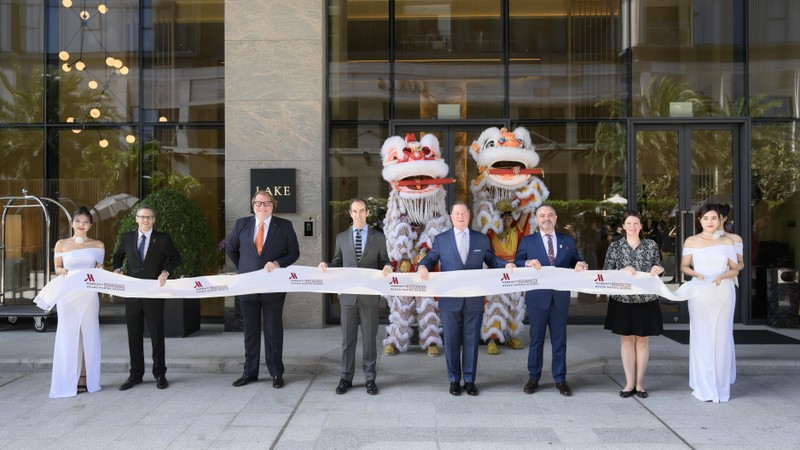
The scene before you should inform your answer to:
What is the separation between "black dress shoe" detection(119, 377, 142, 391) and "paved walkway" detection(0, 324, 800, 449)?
0.34 ft

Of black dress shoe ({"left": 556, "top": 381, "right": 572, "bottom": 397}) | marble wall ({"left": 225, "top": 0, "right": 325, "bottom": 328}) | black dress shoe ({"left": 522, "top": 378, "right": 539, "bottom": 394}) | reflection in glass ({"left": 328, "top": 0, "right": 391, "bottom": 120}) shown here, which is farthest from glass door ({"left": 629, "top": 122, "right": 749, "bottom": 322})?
marble wall ({"left": 225, "top": 0, "right": 325, "bottom": 328})

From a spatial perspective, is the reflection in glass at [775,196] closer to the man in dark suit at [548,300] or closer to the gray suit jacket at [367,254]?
the man in dark suit at [548,300]

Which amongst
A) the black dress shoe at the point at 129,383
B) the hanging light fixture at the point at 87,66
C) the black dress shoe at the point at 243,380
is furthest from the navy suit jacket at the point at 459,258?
the hanging light fixture at the point at 87,66

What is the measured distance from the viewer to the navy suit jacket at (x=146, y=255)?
23.9ft

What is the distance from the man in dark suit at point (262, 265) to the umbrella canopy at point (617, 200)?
584 cm

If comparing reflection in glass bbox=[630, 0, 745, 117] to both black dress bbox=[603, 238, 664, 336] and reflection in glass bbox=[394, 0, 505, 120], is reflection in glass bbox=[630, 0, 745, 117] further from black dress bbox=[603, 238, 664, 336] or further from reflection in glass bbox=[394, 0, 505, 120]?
black dress bbox=[603, 238, 664, 336]

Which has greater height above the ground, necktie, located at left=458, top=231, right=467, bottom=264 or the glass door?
the glass door

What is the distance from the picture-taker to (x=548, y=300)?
691 cm

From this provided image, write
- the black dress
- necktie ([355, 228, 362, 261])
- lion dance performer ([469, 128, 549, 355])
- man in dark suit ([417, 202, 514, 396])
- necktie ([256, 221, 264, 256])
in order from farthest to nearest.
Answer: lion dance performer ([469, 128, 549, 355]), necktie ([256, 221, 264, 256]), necktie ([355, 228, 362, 261]), man in dark suit ([417, 202, 514, 396]), the black dress

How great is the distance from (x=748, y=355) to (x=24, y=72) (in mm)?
12089

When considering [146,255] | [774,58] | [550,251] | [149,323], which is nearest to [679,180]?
[774,58]

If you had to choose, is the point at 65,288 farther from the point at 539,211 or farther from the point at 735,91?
the point at 735,91

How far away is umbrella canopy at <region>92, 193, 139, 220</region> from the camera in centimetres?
1129

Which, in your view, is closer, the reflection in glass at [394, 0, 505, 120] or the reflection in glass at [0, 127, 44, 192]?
the reflection in glass at [394, 0, 505, 120]
